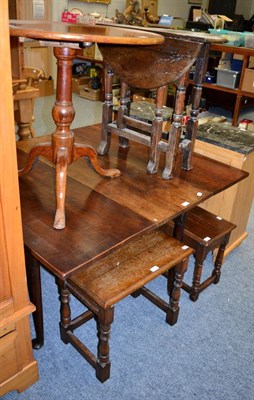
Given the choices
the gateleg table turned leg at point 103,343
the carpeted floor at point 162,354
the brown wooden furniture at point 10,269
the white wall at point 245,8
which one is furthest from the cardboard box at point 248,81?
the white wall at point 245,8

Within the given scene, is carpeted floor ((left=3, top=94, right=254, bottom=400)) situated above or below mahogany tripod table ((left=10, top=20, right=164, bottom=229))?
below

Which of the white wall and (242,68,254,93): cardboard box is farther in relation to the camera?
the white wall

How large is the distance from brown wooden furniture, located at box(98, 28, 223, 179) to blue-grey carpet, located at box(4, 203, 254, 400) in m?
0.71

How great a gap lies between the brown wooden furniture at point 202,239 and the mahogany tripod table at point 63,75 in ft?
2.21

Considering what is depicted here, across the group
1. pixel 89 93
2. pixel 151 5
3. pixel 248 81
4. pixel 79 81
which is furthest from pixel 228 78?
pixel 151 5

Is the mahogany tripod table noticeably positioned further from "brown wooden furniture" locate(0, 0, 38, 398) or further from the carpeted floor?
the carpeted floor

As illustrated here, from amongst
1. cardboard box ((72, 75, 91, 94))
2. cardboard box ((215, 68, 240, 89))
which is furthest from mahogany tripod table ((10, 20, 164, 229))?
cardboard box ((72, 75, 91, 94))

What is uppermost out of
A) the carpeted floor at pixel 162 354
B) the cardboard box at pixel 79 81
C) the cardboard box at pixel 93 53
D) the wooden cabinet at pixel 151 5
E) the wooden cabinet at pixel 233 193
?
the wooden cabinet at pixel 151 5

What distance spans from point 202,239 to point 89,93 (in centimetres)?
415

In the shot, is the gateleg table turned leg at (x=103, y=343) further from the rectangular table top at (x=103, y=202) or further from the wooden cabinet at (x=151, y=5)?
the wooden cabinet at (x=151, y=5)

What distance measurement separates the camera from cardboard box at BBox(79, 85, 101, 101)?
5398mm

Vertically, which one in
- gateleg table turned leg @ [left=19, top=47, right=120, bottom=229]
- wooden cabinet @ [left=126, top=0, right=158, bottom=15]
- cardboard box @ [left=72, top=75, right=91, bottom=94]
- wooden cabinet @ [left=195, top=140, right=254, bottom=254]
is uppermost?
wooden cabinet @ [left=126, top=0, right=158, bottom=15]

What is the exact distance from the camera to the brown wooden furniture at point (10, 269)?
3.15 feet

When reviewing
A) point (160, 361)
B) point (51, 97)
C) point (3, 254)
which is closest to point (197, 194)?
point (160, 361)
